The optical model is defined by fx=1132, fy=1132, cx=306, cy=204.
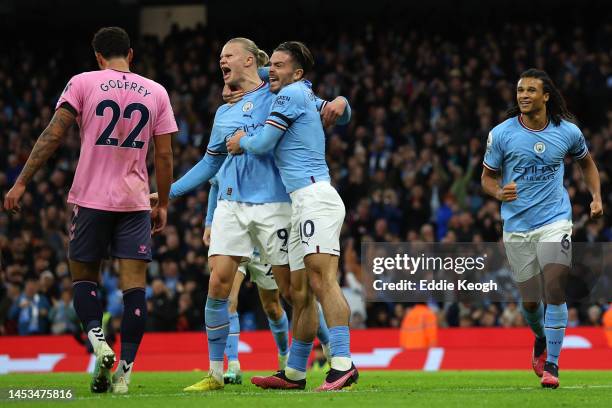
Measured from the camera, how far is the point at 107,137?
8.43m

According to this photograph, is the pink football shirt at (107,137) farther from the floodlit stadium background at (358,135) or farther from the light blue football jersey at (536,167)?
the floodlit stadium background at (358,135)

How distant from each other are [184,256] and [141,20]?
12.3m

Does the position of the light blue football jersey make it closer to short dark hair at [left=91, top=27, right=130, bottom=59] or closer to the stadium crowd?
short dark hair at [left=91, top=27, right=130, bottom=59]

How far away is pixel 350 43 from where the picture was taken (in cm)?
2792

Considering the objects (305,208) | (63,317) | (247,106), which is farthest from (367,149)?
(305,208)

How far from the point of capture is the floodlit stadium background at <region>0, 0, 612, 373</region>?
1762 cm

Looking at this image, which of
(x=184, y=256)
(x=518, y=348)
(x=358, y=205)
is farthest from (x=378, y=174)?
(x=518, y=348)

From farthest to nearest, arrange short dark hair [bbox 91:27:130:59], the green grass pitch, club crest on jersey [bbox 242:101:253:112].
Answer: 1. club crest on jersey [bbox 242:101:253:112]
2. short dark hair [bbox 91:27:130:59]
3. the green grass pitch

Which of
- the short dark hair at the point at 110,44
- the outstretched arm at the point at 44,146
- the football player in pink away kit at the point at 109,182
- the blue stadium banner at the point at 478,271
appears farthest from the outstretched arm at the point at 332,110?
the blue stadium banner at the point at 478,271

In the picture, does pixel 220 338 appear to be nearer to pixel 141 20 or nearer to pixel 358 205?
pixel 358 205

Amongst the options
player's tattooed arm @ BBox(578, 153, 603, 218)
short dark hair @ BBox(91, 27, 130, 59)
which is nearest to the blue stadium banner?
player's tattooed arm @ BBox(578, 153, 603, 218)

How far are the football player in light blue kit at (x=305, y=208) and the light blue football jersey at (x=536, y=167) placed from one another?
183 cm

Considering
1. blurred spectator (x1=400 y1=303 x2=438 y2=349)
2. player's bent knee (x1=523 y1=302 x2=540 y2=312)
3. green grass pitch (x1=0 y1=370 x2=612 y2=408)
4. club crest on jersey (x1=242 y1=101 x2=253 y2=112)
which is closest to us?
green grass pitch (x1=0 y1=370 x2=612 y2=408)

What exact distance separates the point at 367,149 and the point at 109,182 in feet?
50.2
